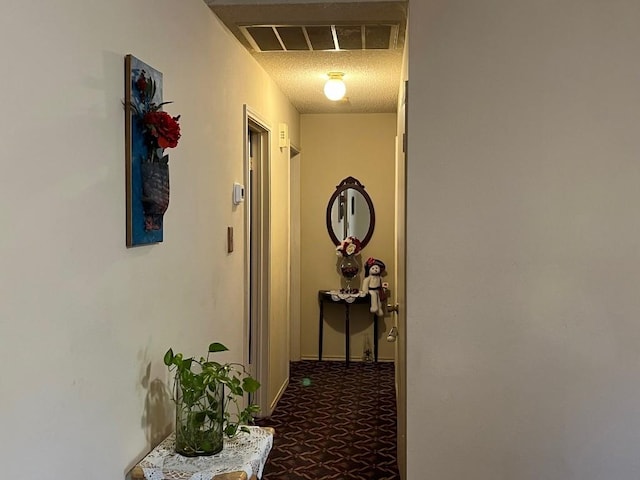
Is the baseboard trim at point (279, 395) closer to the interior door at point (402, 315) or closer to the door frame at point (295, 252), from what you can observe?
the door frame at point (295, 252)

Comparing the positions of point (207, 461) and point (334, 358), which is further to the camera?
point (334, 358)

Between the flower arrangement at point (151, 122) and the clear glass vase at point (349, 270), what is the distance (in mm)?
3770

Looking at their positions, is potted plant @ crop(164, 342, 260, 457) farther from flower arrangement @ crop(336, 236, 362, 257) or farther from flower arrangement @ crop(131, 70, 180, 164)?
flower arrangement @ crop(336, 236, 362, 257)

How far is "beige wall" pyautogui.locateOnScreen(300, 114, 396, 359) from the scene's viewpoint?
5.56m

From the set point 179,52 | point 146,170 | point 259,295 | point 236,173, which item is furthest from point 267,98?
point 146,170

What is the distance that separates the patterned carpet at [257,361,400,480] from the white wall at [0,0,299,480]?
1263mm

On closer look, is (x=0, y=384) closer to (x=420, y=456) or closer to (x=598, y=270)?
(x=420, y=456)

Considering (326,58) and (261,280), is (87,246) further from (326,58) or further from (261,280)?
(261,280)

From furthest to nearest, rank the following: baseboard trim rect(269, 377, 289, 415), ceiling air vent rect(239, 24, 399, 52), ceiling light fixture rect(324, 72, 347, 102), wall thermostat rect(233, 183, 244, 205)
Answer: baseboard trim rect(269, 377, 289, 415)
ceiling light fixture rect(324, 72, 347, 102)
wall thermostat rect(233, 183, 244, 205)
ceiling air vent rect(239, 24, 399, 52)

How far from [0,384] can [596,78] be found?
7.46 ft

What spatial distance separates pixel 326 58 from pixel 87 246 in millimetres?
2344

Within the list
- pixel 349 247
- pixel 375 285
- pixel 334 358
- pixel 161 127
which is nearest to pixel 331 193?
pixel 349 247

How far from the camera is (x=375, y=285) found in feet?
17.7

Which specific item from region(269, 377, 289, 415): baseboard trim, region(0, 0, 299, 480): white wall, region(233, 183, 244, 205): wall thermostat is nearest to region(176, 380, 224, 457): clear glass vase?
region(0, 0, 299, 480): white wall
